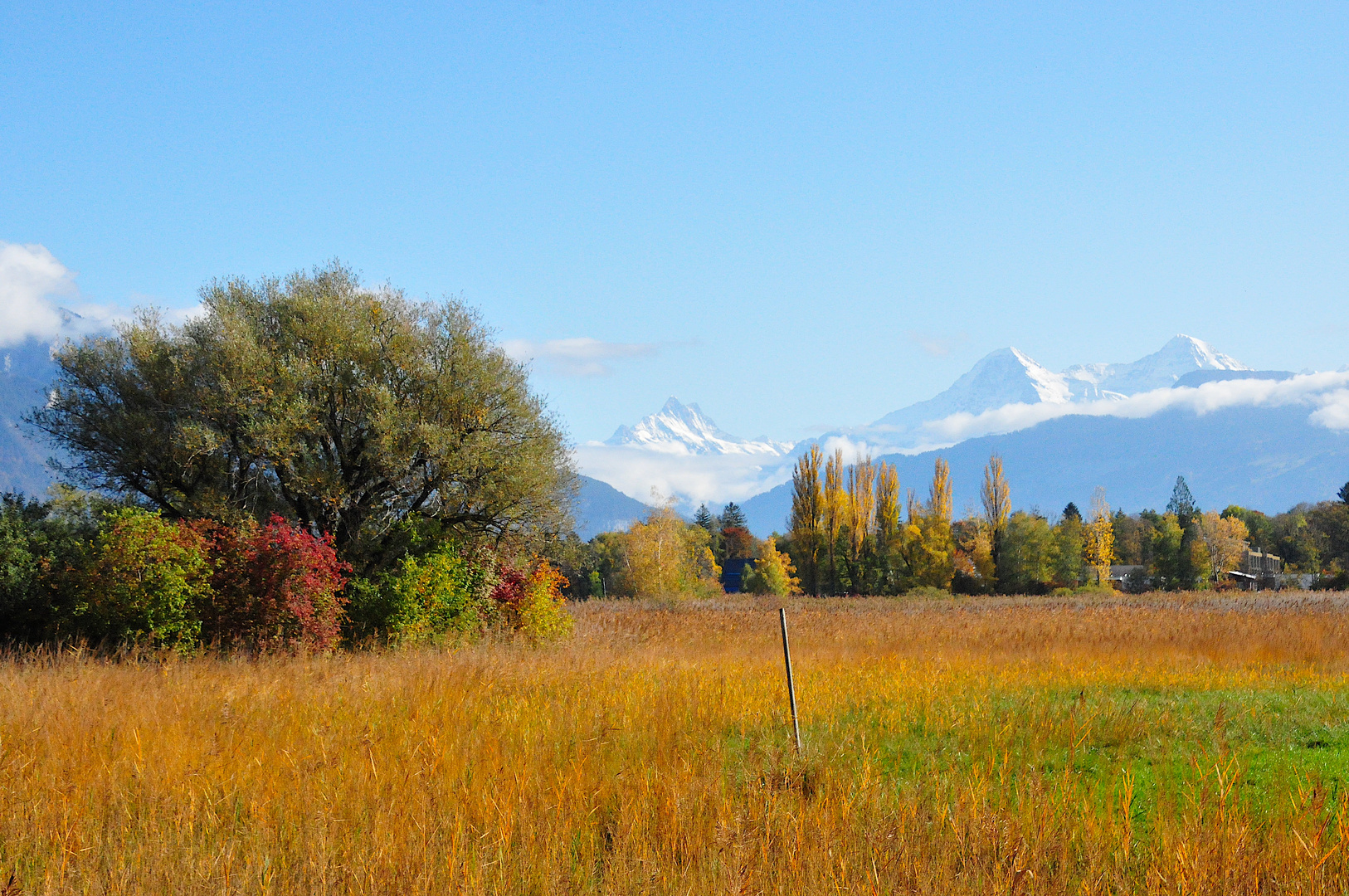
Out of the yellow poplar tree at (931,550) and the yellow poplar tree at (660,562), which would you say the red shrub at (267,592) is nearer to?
the yellow poplar tree at (660,562)

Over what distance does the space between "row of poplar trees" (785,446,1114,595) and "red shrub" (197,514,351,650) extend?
51754 millimetres

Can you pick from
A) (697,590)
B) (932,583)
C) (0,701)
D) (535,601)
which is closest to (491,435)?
(535,601)

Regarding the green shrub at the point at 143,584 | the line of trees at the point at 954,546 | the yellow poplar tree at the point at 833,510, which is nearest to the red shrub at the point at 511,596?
the green shrub at the point at 143,584

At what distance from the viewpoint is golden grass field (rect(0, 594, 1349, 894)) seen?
15.6 feet

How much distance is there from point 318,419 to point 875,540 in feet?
201

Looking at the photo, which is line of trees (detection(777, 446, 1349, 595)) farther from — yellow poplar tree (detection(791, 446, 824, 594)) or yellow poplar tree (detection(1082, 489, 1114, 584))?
yellow poplar tree (detection(1082, 489, 1114, 584))

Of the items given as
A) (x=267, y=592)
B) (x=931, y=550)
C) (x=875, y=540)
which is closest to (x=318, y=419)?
(x=267, y=592)

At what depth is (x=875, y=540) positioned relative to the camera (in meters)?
73.8

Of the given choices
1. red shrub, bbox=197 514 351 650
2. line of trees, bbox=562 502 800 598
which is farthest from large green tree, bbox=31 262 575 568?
line of trees, bbox=562 502 800 598

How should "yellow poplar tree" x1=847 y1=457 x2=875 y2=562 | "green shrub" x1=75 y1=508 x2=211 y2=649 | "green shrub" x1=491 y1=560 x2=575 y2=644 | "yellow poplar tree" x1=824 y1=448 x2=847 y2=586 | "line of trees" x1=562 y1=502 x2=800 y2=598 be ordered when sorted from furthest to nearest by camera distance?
1. "yellow poplar tree" x1=847 y1=457 x2=875 y2=562
2. "yellow poplar tree" x1=824 y1=448 x2=847 y2=586
3. "line of trees" x1=562 y1=502 x2=800 y2=598
4. "green shrub" x1=491 y1=560 x2=575 y2=644
5. "green shrub" x1=75 y1=508 x2=211 y2=649

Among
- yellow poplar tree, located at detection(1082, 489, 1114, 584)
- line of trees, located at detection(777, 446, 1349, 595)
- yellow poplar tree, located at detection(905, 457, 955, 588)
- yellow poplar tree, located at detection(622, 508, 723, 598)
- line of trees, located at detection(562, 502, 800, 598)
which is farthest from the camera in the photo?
yellow poplar tree, located at detection(1082, 489, 1114, 584)

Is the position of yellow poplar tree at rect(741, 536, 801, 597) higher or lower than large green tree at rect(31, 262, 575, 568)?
lower

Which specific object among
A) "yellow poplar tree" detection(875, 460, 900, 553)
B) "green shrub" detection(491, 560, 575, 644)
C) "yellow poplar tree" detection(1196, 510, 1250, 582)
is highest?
"yellow poplar tree" detection(875, 460, 900, 553)

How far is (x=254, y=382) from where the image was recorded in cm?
1767
